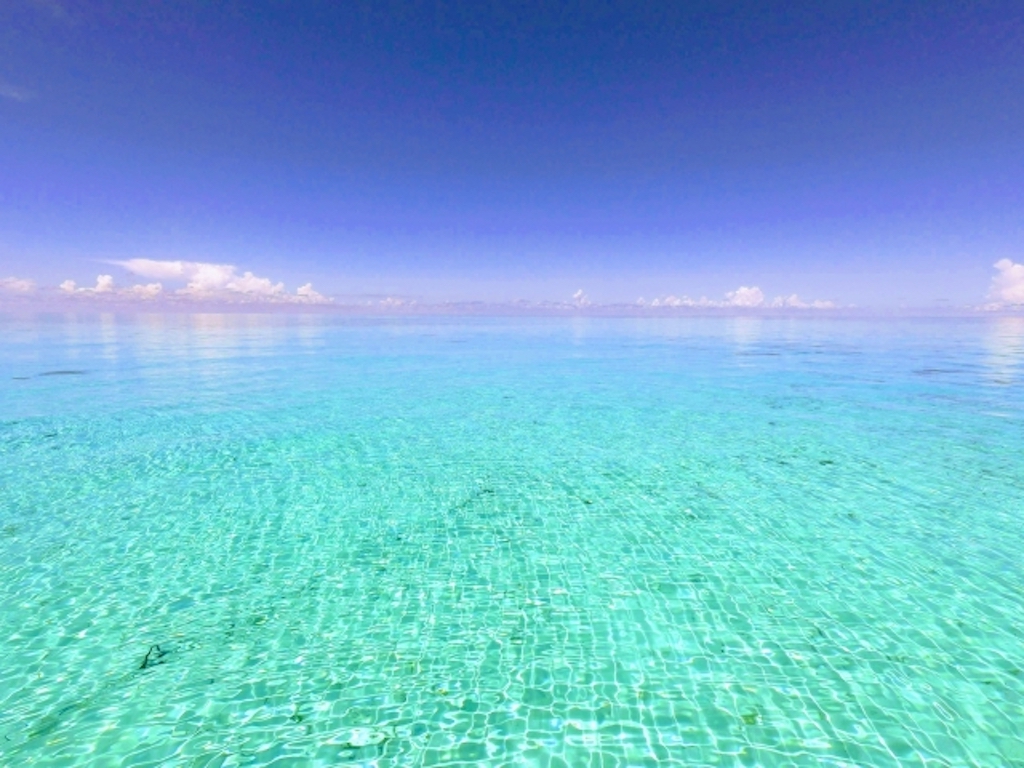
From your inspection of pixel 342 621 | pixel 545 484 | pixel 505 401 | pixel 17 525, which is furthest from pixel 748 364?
pixel 17 525

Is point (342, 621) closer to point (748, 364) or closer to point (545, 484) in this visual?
point (545, 484)

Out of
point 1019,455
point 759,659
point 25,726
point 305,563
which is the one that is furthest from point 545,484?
point 1019,455

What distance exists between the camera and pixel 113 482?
8.13 metres

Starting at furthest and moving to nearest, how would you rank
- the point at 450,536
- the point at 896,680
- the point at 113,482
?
the point at 113,482
the point at 450,536
the point at 896,680

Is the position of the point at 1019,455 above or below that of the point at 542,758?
above

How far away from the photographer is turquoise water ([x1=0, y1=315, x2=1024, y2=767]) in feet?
11.5

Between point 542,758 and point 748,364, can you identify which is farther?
point 748,364

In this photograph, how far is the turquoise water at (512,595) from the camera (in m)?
3.49

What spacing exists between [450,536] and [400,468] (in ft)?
9.47

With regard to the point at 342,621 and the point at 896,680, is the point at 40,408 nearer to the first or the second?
the point at 342,621

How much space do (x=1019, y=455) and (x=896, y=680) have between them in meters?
8.28

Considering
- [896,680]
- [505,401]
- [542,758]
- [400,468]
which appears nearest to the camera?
[542,758]

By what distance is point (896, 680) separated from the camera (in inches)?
153

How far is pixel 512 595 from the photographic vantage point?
5.15 meters
